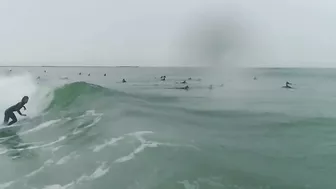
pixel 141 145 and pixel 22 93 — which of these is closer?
pixel 141 145

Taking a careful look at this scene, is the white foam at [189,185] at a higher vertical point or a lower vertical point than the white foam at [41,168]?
higher

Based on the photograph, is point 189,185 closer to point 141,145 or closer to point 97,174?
point 97,174

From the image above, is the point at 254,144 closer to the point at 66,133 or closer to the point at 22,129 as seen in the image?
the point at 66,133

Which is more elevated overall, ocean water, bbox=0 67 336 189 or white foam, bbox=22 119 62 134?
ocean water, bbox=0 67 336 189

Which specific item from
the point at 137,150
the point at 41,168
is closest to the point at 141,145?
the point at 137,150

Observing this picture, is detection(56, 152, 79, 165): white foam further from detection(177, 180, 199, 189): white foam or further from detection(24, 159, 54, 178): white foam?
detection(177, 180, 199, 189): white foam

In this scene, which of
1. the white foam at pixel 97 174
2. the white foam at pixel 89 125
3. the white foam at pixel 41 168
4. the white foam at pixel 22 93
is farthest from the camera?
the white foam at pixel 22 93

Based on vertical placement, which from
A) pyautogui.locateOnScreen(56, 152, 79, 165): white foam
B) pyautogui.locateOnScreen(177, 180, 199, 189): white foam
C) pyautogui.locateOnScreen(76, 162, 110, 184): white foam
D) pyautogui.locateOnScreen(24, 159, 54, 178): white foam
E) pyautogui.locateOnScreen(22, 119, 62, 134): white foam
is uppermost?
pyautogui.locateOnScreen(177, 180, 199, 189): white foam

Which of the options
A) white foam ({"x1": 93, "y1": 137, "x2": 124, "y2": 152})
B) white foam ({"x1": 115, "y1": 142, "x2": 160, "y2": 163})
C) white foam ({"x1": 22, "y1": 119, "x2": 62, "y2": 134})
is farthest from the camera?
white foam ({"x1": 22, "y1": 119, "x2": 62, "y2": 134})

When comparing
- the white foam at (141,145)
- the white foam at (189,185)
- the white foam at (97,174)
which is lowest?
the white foam at (97,174)

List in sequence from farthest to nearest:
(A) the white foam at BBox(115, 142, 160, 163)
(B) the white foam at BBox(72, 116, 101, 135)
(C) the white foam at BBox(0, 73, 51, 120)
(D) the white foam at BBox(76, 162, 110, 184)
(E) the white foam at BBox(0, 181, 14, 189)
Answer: (C) the white foam at BBox(0, 73, 51, 120) < (B) the white foam at BBox(72, 116, 101, 135) < (A) the white foam at BBox(115, 142, 160, 163) < (D) the white foam at BBox(76, 162, 110, 184) < (E) the white foam at BBox(0, 181, 14, 189)

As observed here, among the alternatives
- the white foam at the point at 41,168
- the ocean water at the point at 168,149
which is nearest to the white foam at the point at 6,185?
the ocean water at the point at 168,149

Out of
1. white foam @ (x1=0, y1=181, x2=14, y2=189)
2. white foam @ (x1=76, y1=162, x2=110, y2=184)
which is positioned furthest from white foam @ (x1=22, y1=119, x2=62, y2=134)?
white foam @ (x1=76, y1=162, x2=110, y2=184)

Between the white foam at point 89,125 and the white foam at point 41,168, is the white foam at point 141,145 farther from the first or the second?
the white foam at point 89,125
